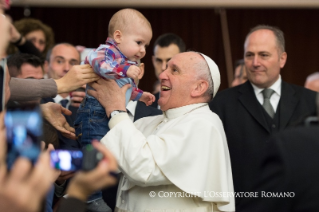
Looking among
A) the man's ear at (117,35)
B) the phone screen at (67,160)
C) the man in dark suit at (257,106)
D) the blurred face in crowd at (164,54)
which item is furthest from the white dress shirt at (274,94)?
the phone screen at (67,160)

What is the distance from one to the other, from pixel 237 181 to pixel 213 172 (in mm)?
925

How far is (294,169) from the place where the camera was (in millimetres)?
1956

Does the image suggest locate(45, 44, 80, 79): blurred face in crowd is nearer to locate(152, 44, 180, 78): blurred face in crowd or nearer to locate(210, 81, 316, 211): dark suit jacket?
locate(152, 44, 180, 78): blurred face in crowd

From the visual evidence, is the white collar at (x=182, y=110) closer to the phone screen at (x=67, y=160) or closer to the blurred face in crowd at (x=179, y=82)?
the blurred face in crowd at (x=179, y=82)

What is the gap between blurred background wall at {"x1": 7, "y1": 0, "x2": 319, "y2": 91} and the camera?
812 cm

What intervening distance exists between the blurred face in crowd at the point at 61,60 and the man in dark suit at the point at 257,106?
4.71ft

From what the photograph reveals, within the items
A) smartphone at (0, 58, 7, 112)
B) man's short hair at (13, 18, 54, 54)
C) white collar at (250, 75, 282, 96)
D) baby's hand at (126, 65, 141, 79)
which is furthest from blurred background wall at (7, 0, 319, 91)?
smartphone at (0, 58, 7, 112)

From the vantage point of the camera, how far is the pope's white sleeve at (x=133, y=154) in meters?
3.04

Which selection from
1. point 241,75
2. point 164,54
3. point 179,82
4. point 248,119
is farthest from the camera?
point 241,75

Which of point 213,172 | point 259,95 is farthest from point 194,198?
point 259,95

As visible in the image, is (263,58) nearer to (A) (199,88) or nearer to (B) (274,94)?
(B) (274,94)

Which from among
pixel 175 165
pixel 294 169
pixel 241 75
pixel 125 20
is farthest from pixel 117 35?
pixel 241 75

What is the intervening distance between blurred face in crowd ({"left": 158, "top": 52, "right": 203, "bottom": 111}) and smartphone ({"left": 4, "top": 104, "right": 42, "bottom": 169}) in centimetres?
176

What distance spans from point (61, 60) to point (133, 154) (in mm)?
2205
